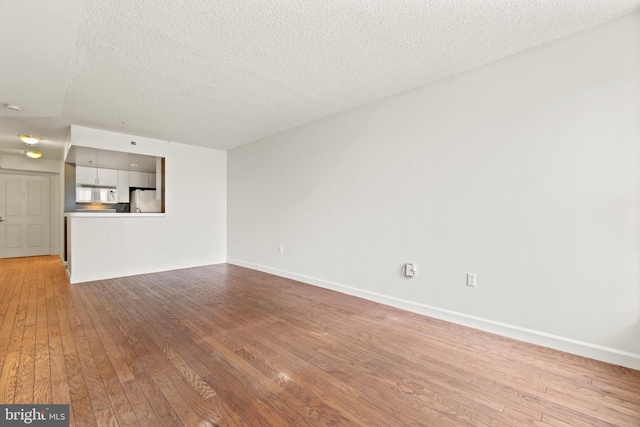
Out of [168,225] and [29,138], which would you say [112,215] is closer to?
[168,225]

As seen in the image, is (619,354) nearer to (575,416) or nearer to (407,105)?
(575,416)

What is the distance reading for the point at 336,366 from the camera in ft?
6.66

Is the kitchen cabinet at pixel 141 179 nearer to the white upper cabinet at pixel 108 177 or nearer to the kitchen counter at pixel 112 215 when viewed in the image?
the white upper cabinet at pixel 108 177

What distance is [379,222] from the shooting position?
11.5 feet

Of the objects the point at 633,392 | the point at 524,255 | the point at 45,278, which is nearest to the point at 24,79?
the point at 45,278

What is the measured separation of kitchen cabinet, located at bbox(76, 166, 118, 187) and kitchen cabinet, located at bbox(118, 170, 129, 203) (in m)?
0.08

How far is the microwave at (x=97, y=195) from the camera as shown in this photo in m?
6.27

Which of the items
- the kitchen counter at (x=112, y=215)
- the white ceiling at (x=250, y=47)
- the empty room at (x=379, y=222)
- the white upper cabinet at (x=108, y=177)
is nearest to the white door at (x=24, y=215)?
the white upper cabinet at (x=108, y=177)

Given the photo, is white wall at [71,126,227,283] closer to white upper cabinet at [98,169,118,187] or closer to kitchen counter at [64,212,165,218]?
kitchen counter at [64,212,165,218]

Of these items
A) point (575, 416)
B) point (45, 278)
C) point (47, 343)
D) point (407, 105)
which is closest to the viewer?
point (575, 416)

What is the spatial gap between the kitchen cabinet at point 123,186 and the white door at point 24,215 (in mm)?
2426

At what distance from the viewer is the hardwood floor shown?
1.55 m

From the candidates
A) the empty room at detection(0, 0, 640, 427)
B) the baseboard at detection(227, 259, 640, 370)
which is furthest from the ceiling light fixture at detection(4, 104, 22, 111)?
the baseboard at detection(227, 259, 640, 370)

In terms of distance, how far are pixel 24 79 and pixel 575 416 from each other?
489 cm
